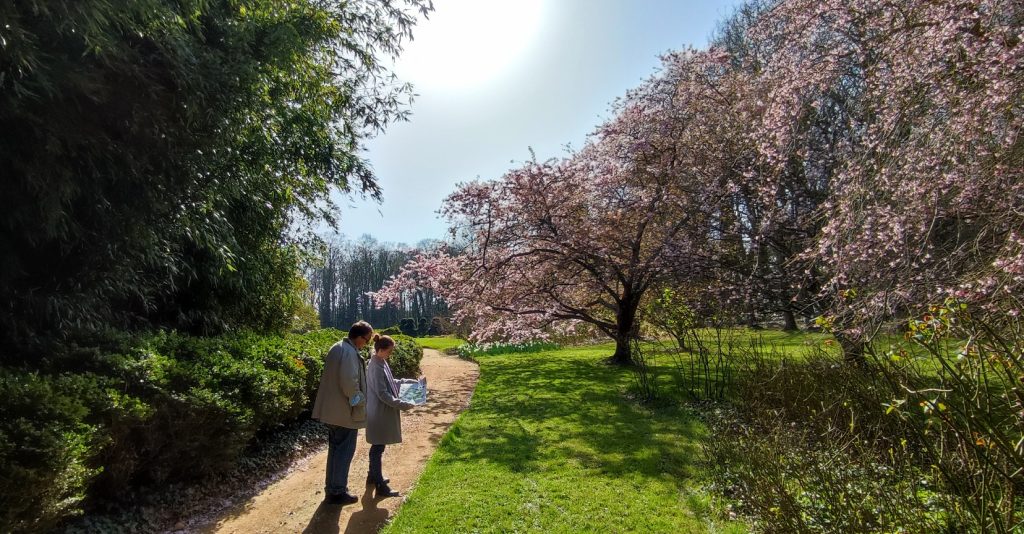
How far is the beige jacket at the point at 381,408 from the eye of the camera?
420 centimetres

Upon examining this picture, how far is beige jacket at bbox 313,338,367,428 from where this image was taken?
12.8ft

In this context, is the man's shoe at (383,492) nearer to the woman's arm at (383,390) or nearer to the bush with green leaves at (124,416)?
the woman's arm at (383,390)

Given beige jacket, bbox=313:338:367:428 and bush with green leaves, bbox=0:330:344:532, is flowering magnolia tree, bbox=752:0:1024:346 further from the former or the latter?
bush with green leaves, bbox=0:330:344:532

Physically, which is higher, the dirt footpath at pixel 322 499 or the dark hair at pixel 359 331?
the dark hair at pixel 359 331

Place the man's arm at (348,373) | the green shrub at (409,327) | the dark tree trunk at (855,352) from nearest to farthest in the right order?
1. the dark tree trunk at (855,352)
2. the man's arm at (348,373)
3. the green shrub at (409,327)

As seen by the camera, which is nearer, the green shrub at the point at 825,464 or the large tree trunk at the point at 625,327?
the green shrub at the point at 825,464

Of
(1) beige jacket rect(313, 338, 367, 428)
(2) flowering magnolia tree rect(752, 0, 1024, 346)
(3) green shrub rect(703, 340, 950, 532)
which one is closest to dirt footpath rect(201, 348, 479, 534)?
(1) beige jacket rect(313, 338, 367, 428)

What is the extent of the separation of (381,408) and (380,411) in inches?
1.0

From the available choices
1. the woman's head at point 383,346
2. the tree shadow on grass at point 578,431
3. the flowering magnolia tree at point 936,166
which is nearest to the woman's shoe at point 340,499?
the woman's head at point 383,346

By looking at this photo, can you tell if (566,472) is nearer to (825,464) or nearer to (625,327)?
(825,464)

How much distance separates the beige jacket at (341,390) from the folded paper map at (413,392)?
0.48 metres

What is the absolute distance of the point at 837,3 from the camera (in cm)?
576

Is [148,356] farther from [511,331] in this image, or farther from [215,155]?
[511,331]

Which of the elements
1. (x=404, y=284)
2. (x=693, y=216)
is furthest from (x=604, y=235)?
(x=404, y=284)
